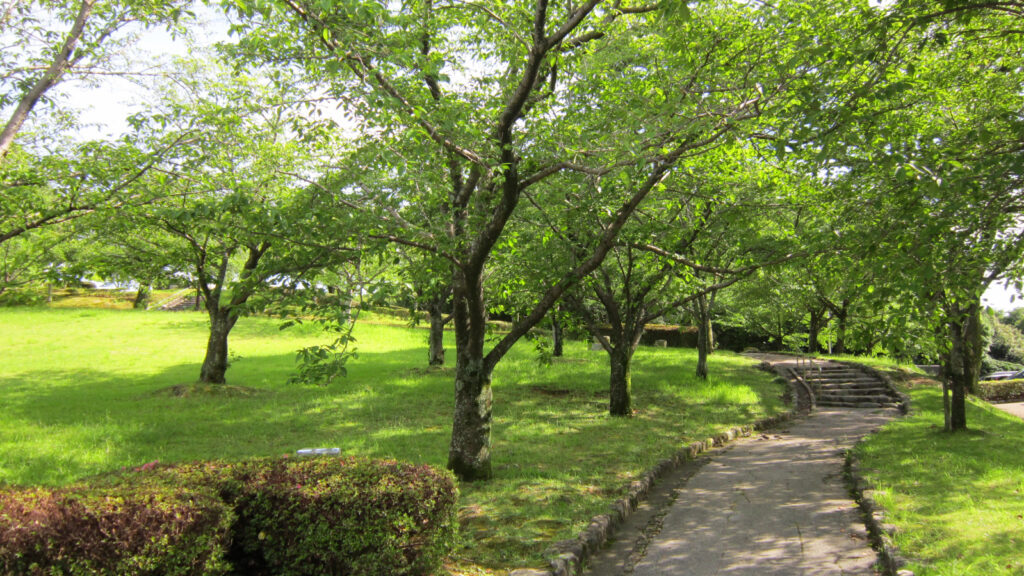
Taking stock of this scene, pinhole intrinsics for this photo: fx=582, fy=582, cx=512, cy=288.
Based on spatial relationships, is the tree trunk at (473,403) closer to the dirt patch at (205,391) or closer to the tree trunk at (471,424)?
the tree trunk at (471,424)

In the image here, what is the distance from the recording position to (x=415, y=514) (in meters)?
5.05

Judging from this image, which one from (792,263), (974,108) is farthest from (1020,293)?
(974,108)

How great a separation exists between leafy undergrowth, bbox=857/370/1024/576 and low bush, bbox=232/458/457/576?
452 centimetres

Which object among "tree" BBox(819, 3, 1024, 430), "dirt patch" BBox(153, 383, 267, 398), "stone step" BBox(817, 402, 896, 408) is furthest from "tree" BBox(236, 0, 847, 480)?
"stone step" BBox(817, 402, 896, 408)

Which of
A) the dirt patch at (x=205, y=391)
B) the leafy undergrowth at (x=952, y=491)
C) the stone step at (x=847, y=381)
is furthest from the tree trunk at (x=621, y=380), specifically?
the dirt patch at (x=205, y=391)

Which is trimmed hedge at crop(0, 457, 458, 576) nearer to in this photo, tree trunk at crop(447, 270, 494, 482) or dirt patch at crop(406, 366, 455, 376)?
tree trunk at crop(447, 270, 494, 482)

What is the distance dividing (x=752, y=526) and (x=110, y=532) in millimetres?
6769

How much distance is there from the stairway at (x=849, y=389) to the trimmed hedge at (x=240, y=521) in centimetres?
1780

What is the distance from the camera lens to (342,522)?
191 inches

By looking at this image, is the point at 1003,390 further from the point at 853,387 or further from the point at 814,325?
the point at 853,387

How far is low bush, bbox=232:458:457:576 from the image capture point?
4824 millimetres

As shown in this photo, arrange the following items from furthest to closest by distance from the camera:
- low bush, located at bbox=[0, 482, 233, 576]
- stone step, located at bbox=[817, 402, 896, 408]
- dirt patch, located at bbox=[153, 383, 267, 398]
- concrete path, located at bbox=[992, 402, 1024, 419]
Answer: concrete path, located at bbox=[992, 402, 1024, 419] → stone step, located at bbox=[817, 402, 896, 408] → dirt patch, located at bbox=[153, 383, 267, 398] → low bush, located at bbox=[0, 482, 233, 576]

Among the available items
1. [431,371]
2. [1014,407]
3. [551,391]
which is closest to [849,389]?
[1014,407]

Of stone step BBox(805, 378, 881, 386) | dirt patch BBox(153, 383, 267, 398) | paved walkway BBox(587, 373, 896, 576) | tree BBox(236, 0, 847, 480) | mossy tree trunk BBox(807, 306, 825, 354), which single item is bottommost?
paved walkway BBox(587, 373, 896, 576)
